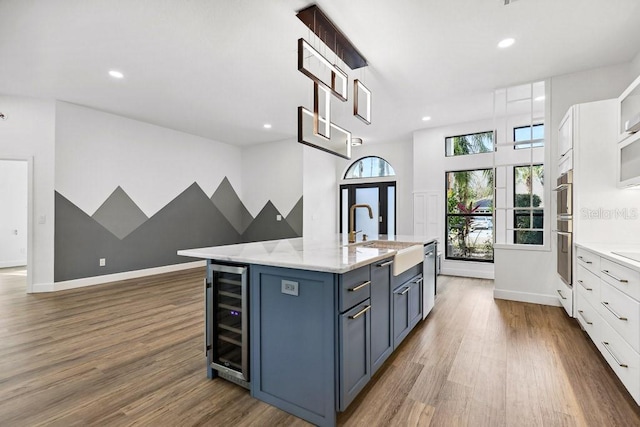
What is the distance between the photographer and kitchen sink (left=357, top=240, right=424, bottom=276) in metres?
2.36

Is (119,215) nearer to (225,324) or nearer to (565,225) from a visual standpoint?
(225,324)

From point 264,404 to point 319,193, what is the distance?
5764 mm

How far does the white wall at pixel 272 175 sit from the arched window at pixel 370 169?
1659mm

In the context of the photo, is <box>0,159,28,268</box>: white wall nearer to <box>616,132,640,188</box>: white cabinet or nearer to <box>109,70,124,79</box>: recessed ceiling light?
<box>109,70,124,79</box>: recessed ceiling light

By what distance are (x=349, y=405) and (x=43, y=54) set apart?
15.1 feet

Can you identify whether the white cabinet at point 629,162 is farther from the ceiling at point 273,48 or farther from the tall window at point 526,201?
the tall window at point 526,201

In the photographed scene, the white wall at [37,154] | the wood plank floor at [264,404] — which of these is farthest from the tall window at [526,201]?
the white wall at [37,154]

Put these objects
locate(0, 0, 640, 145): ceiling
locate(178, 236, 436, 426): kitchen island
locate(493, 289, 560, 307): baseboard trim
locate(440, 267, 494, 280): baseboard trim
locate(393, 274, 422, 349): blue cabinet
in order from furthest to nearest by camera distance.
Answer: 1. locate(440, 267, 494, 280): baseboard trim
2. locate(493, 289, 560, 307): baseboard trim
3. locate(0, 0, 640, 145): ceiling
4. locate(393, 274, 422, 349): blue cabinet
5. locate(178, 236, 436, 426): kitchen island

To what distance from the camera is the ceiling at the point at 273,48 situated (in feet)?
8.49

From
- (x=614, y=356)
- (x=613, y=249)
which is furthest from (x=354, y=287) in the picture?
(x=613, y=249)

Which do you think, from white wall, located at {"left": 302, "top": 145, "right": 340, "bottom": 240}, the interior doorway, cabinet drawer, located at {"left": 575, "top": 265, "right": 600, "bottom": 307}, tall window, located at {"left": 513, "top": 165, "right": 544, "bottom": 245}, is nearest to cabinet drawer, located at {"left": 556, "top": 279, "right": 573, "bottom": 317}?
cabinet drawer, located at {"left": 575, "top": 265, "right": 600, "bottom": 307}

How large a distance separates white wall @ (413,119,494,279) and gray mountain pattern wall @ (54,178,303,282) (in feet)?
9.13

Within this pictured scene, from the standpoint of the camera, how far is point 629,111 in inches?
105

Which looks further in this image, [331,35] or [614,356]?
[331,35]
